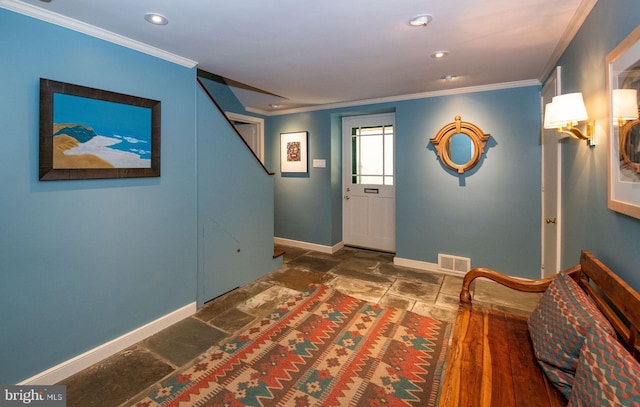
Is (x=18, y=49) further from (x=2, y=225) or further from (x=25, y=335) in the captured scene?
(x=25, y=335)

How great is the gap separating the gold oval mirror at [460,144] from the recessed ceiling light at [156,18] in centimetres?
309

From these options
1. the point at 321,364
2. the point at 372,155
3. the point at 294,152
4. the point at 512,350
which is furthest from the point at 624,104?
the point at 294,152

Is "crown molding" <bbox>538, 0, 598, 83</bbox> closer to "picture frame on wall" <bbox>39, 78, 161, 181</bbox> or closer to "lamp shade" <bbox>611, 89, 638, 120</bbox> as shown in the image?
"lamp shade" <bbox>611, 89, 638, 120</bbox>

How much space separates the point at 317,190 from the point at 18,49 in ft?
12.0

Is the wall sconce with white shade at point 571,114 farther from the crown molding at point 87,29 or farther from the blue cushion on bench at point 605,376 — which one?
the crown molding at point 87,29

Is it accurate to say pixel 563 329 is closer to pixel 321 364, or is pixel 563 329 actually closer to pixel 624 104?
pixel 624 104

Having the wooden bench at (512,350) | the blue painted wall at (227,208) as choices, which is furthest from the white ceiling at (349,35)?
the wooden bench at (512,350)

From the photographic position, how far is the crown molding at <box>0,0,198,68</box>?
1766mm

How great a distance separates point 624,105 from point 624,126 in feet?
0.29

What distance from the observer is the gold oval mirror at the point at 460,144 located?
360cm

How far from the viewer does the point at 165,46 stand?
7.87ft

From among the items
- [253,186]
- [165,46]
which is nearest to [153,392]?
[253,186]

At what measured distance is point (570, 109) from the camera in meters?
1.79

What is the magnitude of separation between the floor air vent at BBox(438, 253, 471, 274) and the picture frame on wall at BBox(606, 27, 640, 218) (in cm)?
245
